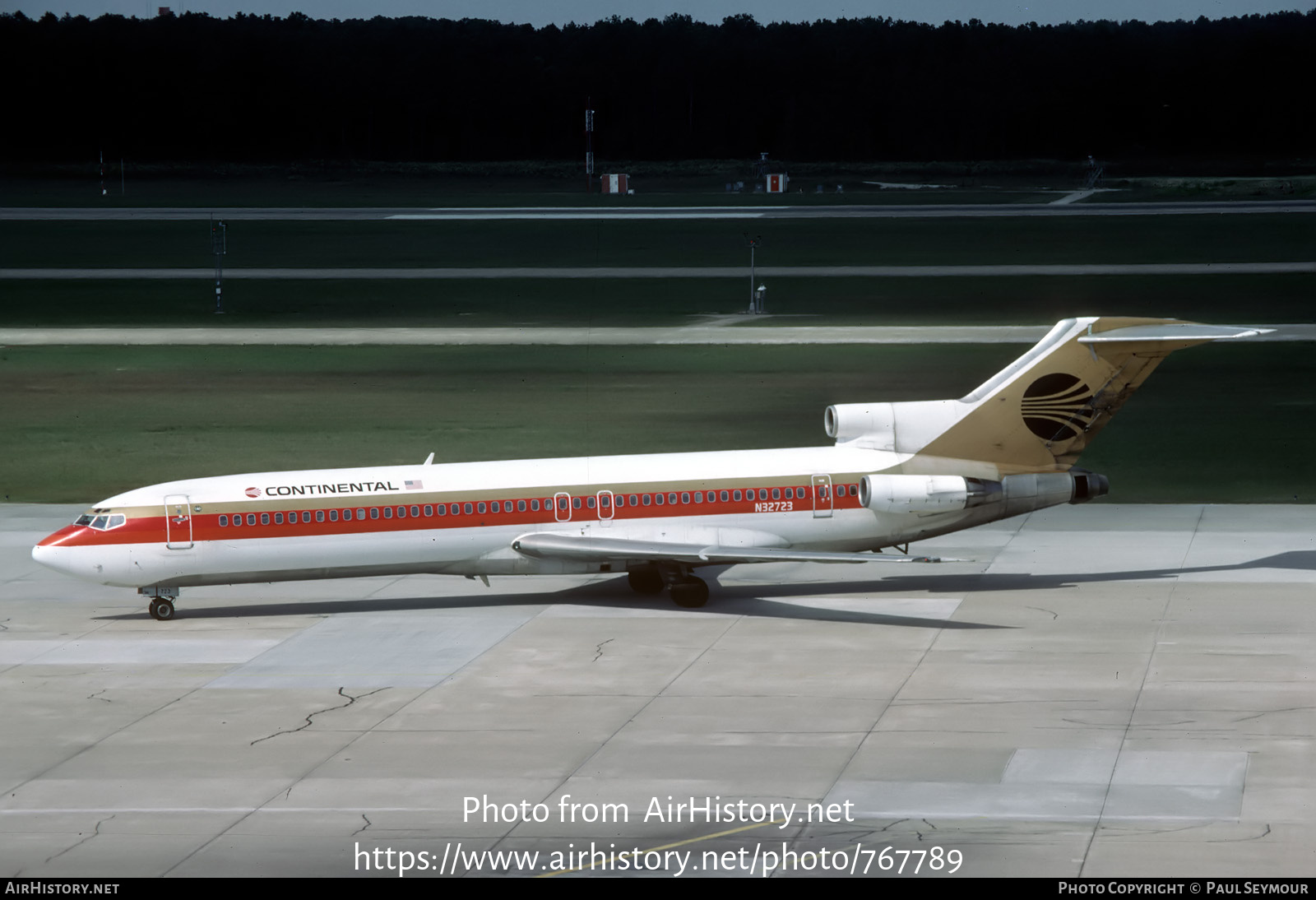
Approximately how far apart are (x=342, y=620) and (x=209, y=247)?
87.9 m

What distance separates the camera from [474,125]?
19925cm

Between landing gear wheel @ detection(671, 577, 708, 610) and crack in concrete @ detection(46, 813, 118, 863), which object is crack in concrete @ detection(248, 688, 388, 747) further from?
landing gear wheel @ detection(671, 577, 708, 610)

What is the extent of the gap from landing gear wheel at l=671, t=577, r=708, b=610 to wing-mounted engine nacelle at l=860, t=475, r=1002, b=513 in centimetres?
359

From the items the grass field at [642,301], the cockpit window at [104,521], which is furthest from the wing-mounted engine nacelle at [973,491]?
the grass field at [642,301]

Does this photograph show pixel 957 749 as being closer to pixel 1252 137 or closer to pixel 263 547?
pixel 263 547

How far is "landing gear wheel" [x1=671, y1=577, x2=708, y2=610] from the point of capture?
34.8 meters

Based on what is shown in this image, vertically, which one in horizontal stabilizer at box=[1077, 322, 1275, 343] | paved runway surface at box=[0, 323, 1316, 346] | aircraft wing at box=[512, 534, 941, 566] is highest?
horizontal stabilizer at box=[1077, 322, 1275, 343]

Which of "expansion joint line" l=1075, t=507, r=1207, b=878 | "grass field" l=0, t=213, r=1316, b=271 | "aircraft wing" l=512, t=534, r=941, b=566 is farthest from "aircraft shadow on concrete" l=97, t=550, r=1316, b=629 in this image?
"grass field" l=0, t=213, r=1316, b=271

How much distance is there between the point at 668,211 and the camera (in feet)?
470

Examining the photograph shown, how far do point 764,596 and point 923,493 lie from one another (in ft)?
13.2

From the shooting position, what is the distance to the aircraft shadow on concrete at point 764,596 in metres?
35.1

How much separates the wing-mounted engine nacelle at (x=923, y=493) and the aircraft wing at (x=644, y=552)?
133cm

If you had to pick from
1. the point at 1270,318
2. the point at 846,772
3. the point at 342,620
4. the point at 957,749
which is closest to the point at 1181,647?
the point at 957,749

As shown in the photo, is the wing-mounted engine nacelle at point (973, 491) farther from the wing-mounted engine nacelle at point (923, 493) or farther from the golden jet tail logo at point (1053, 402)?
the golden jet tail logo at point (1053, 402)
